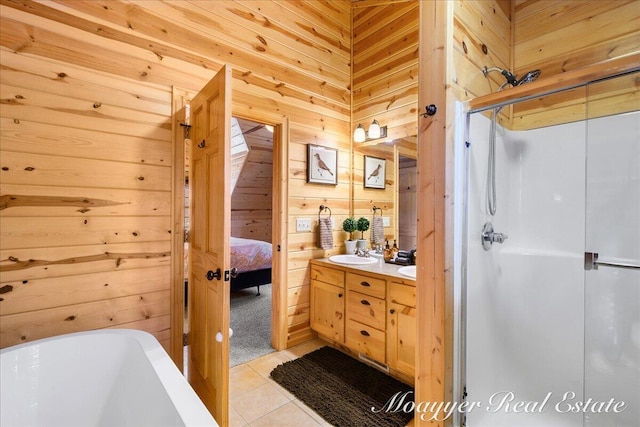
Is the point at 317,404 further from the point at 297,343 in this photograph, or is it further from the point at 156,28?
the point at 156,28

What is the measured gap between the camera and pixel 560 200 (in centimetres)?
207

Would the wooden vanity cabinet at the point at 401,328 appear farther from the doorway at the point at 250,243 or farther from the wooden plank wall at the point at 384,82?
the doorway at the point at 250,243

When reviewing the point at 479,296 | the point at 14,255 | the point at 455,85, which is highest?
the point at 455,85

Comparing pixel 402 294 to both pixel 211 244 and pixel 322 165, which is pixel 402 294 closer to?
pixel 211 244

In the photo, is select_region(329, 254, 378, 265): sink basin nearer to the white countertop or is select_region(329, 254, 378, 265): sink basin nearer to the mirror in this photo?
the white countertop

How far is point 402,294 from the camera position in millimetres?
2047

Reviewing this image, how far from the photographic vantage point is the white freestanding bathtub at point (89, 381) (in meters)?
1.16

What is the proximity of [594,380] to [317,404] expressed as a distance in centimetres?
159

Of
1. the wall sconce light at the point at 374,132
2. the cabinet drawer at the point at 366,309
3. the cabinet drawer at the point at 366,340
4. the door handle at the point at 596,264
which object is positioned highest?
the wall sconce light at the point at 374,132

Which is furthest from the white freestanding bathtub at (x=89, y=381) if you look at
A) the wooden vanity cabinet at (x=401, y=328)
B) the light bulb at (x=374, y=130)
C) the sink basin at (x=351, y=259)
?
the light bulb at (x=374, y=130)

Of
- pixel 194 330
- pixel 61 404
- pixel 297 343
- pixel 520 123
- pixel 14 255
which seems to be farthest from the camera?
pixel 297 343

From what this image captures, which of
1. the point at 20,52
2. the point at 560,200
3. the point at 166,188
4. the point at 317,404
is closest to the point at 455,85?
the point at 560,200

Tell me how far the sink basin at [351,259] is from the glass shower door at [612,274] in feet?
4.77

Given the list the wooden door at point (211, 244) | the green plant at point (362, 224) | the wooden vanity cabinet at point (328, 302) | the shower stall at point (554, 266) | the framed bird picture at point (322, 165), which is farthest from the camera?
the green plant at point (362, 224)
